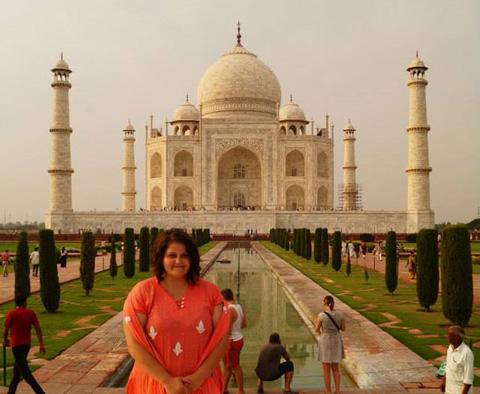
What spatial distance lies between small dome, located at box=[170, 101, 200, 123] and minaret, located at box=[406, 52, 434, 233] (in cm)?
1409

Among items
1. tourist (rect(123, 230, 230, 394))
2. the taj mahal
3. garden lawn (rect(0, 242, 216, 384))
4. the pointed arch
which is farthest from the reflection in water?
the pointed arch

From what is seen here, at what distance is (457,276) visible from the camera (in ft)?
22.9

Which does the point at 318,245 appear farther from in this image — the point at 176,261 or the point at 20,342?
the point at 176,261

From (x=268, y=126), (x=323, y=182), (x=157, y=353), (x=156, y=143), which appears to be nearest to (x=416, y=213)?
(x=323, y=182)

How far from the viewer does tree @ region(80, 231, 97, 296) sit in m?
9.80

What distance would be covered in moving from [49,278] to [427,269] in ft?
17.1

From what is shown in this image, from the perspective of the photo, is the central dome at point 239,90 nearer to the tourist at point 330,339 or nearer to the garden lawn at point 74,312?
the garden lawn at point 74,312

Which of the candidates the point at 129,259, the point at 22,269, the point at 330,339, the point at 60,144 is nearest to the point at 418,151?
the point at 60,144

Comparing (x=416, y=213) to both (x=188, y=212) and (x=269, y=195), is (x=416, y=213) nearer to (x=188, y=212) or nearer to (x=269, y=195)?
(x=269, y=195)

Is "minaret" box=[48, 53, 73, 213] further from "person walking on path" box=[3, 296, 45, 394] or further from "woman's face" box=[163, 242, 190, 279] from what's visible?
"woman's face" box=[163, 242, 190, 279]

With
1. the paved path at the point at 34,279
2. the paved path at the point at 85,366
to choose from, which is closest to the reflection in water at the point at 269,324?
the paved path at the point at 85,366

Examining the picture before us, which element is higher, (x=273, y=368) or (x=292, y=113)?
(x=292, y=113)

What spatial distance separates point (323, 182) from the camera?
36781mm

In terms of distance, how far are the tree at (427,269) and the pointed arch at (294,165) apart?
94.3 feet
